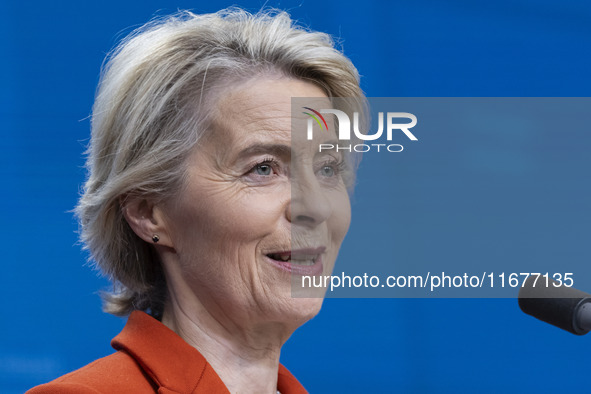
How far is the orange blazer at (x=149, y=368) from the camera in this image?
130 cm

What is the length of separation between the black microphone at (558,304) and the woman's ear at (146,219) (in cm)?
66

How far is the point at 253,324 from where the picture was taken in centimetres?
142

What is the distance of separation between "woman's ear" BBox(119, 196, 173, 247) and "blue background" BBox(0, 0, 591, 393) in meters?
0.94

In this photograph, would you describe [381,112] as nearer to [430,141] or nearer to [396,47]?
[430,141]

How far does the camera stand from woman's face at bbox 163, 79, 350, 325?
53.3 inches

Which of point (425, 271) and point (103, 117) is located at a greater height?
point (103, 117)

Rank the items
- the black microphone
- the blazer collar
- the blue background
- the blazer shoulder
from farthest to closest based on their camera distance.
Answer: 1. the blue background
2. the blazer collar
3. the blazer shoulder
4. the black microphone

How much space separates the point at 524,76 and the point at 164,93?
4.01 ft

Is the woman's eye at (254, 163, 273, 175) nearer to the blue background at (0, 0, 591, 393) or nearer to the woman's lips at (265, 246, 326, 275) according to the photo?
the woman's lips at (265, 246, 326, 275)

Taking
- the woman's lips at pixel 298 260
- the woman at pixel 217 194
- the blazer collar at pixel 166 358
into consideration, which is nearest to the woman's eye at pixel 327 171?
the woman at pixel 217 194

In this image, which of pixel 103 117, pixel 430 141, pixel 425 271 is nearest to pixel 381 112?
pixel 430 141

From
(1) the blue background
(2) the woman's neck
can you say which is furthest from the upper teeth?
(1) the blue background

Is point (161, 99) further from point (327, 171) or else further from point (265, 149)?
point (327, 171)

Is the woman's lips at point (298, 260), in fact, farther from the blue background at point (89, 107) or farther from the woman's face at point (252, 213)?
the blue background at point (89, 107)
